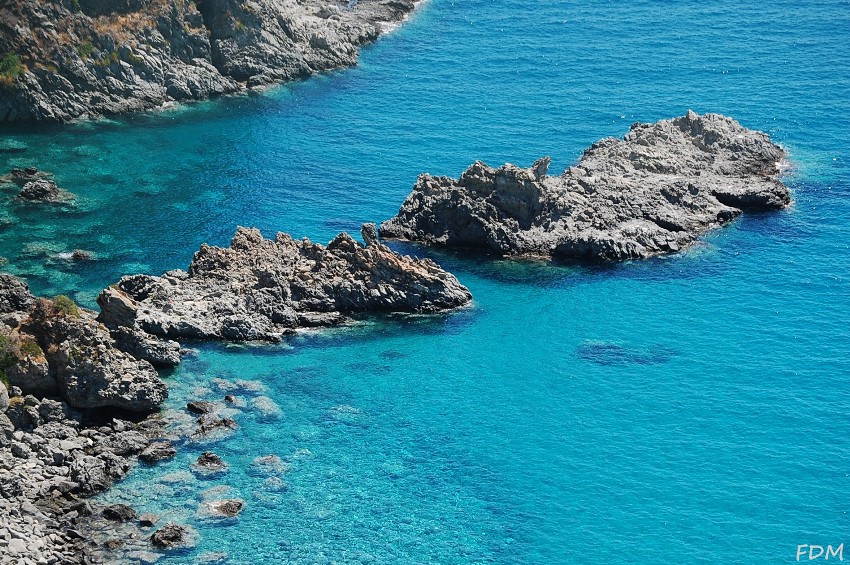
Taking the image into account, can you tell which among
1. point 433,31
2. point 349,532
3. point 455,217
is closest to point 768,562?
point 349,532

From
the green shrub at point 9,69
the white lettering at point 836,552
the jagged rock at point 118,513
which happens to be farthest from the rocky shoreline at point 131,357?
the green shrub at point 9,69

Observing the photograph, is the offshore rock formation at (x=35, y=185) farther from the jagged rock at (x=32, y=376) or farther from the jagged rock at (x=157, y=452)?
the jagged rock at (x=157, y=452)

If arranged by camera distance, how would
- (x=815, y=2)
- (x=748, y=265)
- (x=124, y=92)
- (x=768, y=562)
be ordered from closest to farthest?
(x=768, y=562) < (x=748, y=265) < (x=124, y=92) < (x=815, y=2)

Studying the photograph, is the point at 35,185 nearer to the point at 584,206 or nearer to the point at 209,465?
the point at 209,465

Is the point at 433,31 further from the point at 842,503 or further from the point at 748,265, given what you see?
the point at 842,503

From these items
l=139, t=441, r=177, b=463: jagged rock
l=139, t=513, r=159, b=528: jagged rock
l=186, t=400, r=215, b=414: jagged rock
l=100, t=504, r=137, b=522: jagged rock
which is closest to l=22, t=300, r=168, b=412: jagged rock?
l=186, t=400, r=215, b=414: jagged rock

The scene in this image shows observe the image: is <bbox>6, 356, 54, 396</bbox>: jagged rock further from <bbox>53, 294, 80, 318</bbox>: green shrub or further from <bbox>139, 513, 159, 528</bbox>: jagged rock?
<bbox>139, 513, 159, 528</bbox>: jagged rock
